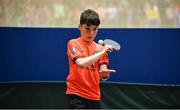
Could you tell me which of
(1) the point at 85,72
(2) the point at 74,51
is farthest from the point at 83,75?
(2) the point at 74,51

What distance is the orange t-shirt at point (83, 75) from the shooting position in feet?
7.98

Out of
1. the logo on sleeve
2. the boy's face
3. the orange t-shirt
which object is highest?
the boy's face

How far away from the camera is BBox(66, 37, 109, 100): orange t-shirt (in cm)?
243

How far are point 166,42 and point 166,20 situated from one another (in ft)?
0.73

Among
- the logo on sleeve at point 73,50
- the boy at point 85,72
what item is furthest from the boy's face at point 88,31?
the logo on sleeve at point 73,50

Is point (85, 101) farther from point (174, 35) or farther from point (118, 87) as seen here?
point (174, 35)

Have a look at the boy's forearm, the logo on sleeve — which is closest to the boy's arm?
the boy's forearm

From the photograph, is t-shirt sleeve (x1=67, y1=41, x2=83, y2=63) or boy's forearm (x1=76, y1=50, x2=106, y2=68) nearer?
boy's forearm (x1=76, y1=50, x2=106, y2=68)

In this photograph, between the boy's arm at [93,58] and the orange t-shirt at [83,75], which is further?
the orange t-shirt at [83,75]

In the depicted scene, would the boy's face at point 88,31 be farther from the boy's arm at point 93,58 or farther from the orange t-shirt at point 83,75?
the boy's arm at point 93,58

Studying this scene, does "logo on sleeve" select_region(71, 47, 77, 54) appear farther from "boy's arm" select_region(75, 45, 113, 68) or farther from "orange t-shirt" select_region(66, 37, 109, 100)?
"boy's arm" select_region(75, 45, 113, 68)

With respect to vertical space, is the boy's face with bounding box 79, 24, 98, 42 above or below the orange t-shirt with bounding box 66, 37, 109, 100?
above

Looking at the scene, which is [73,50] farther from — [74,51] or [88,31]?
[88,31]

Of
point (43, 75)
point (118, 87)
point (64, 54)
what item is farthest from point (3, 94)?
point (118, 87)
